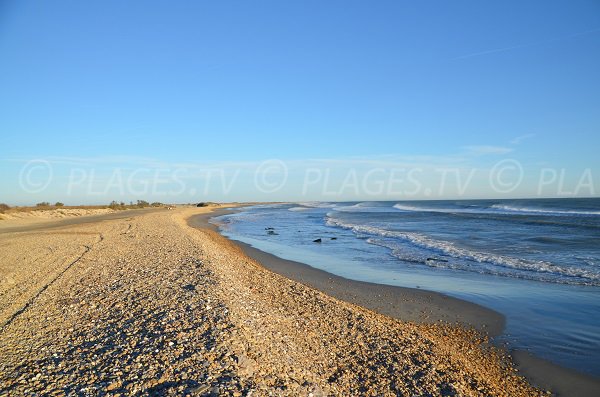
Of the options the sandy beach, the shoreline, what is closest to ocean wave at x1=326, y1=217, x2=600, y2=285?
the shoreline

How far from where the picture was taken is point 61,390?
4.51m

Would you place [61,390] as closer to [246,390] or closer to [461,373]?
[246,390]

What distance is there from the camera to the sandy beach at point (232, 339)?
478cm

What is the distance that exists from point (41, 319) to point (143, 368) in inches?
143

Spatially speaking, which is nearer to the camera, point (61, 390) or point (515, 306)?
point (61, 390)

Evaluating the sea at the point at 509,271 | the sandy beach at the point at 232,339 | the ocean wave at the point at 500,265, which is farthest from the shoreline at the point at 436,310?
the ocean wave at the point at 500,265

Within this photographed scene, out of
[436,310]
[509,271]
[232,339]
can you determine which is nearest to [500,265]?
[509,271]

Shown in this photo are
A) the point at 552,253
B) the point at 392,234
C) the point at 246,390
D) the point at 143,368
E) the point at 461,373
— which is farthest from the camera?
the point at 392,234

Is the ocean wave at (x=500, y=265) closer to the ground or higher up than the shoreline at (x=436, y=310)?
higher up

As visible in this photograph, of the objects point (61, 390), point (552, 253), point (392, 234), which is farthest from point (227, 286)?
point (392, 234)

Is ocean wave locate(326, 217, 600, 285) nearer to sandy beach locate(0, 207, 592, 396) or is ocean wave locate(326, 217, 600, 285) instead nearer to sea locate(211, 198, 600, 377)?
sea locate(211, 198, 600, 377)

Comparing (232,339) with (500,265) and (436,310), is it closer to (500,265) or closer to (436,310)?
(436,310)

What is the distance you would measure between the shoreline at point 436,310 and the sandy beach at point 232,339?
6cm

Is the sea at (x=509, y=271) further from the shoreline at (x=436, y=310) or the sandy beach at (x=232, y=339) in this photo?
the sandy beach at (x=232, y=339)
